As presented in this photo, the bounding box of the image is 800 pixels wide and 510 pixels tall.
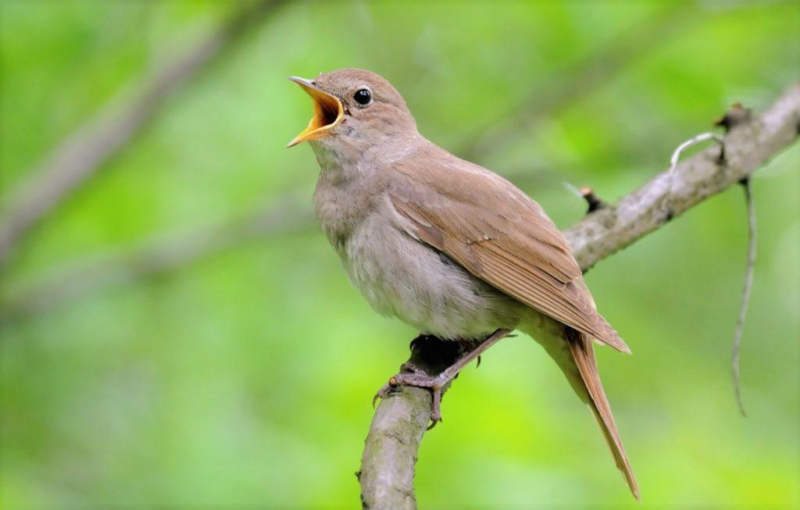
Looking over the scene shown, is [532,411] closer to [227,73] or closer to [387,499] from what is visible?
[387,499]

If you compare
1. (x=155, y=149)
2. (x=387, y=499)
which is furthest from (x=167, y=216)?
→ (x=387, y=499)

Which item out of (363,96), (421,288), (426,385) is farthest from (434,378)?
(363,96)

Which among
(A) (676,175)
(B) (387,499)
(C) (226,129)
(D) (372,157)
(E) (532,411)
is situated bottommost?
(B) (387,499)

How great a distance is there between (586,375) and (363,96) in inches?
70.6

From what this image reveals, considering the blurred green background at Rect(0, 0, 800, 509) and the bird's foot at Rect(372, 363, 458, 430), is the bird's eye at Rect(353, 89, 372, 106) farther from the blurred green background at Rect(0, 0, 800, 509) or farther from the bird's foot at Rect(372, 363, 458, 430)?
the bird's foot at Rect(372, 363, 458, 430)

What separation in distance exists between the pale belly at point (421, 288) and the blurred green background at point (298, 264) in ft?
2.17

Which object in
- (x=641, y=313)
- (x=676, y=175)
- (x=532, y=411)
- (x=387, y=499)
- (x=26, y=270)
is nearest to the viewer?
(x=387, y=499)

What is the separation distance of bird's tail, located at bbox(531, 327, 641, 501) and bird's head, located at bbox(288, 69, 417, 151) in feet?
4.22

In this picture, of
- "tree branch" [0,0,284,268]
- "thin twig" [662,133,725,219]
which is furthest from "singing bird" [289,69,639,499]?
"tree branch" [0,0,284,268]

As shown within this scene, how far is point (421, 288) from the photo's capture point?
15.0 feet

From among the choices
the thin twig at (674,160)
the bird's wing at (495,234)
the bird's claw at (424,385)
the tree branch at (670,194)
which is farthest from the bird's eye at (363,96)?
the bird's claw at (424,385)

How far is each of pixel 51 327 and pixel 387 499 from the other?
4677mm

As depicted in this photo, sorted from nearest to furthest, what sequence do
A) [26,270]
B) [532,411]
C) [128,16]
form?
[532,411] < [128,16] < [26,270]

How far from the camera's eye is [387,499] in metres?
2.89
